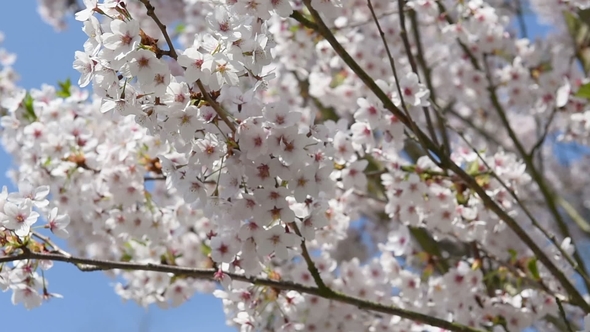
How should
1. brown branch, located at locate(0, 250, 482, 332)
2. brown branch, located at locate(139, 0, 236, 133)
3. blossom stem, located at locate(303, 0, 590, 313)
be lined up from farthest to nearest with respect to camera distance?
blossom stem, located at locate(303, 0, 590, 313)
brown branch, located at locate(0, 250, 482, 332)
brown branch, located at locate(139, 0, 236, 133)

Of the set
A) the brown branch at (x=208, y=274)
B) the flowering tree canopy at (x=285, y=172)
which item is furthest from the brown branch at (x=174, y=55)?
the brown branch at (x=208, y=274)

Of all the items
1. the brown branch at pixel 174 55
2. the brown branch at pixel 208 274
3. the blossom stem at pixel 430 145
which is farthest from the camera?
the blossom stem at pixel 430 145

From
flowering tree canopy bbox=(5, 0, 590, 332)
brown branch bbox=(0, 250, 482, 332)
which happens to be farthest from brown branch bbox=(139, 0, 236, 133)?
brown branch bbox=(0, 250, 482, 332)

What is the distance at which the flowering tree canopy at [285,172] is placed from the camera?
1.51m

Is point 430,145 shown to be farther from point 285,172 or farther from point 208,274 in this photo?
point 208,274

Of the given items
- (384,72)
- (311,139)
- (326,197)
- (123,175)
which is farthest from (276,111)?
(384,72)

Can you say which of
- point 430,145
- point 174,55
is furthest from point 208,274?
point 430,145

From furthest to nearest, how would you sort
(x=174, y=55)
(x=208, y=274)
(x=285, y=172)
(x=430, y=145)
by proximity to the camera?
(x=430, y=145) → (x=208, y=274) → (x=285, y=172) → (x=174, y=55)

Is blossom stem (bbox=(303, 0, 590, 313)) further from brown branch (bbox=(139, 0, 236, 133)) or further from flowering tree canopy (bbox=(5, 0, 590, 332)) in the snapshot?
brown branch (bbox=(139, 0, 236, 133))

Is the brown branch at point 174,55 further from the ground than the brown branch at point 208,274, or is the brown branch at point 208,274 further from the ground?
the brown branch at point 174,55

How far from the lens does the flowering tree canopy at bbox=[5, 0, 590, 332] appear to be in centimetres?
151

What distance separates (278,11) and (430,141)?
0.79 meters

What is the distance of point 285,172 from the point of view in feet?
5.32

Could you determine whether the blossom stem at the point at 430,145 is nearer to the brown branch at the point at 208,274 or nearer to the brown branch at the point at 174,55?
the brown branch at the point at 208,274
